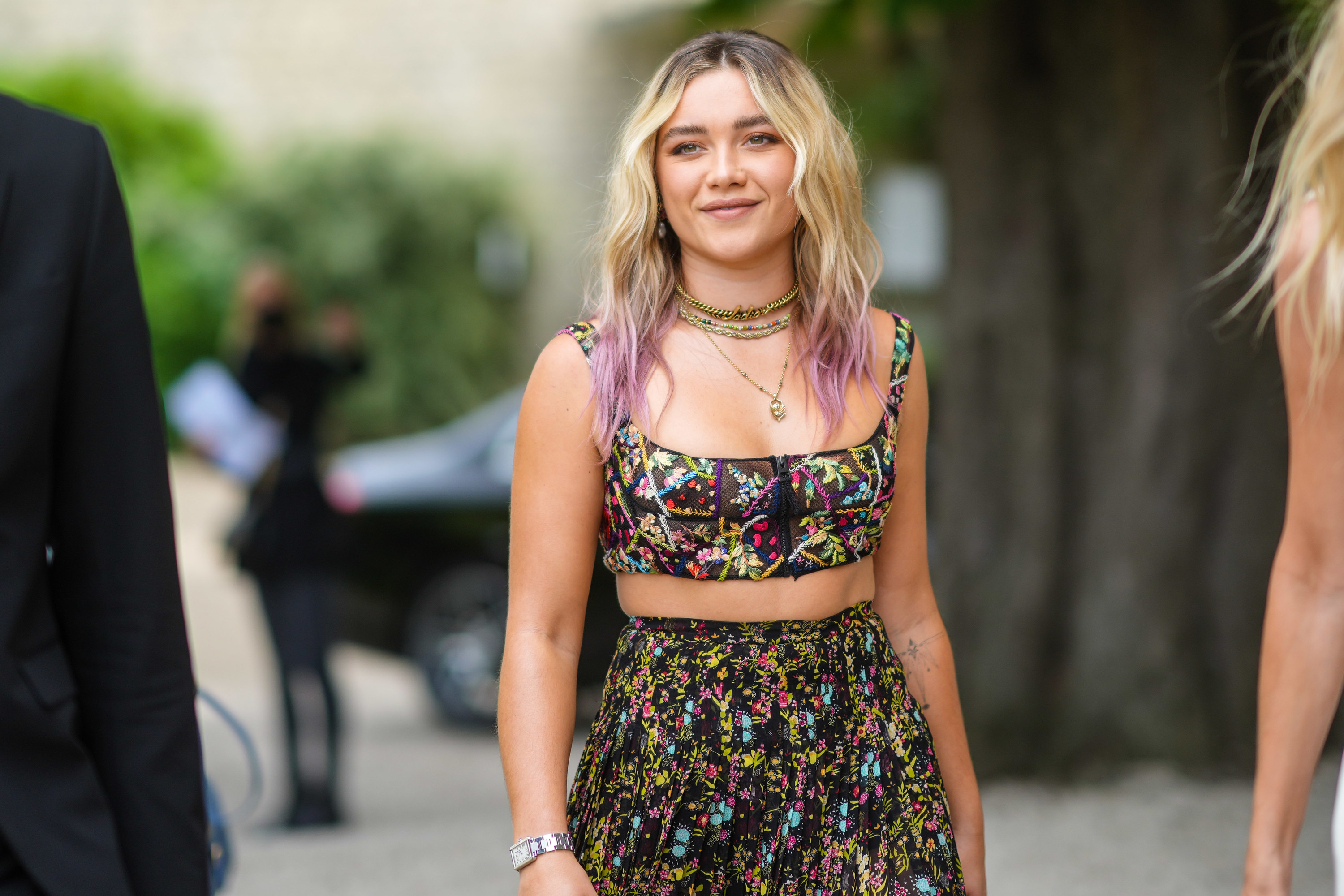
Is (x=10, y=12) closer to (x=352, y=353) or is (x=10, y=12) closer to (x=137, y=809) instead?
(x=352, y=353)

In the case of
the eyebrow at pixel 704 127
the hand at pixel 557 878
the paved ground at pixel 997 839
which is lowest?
the paved ground at pixel 997 839

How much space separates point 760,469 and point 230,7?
21351 millimetres

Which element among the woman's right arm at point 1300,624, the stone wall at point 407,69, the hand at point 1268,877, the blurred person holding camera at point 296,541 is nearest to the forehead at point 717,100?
the woman's right arm at point 1300,624

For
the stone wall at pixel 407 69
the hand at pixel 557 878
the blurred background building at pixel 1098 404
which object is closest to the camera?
the hand at pixel 557 878

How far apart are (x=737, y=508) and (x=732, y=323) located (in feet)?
1.07

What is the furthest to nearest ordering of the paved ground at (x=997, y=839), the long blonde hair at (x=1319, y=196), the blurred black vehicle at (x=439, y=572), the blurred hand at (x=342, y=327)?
1. the blurred black vehicle at (x=439, y=572)
2. the blurred hand at (x=342, y=327)
3. the paved ground at (x=997, y=839)
4. the long blonde hair at (x=1319, y=196)

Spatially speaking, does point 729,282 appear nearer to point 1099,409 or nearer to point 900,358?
point 900,358

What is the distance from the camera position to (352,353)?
6.44 metres

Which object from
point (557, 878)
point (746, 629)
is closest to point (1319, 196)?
point (746, 629)

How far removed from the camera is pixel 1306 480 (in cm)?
189

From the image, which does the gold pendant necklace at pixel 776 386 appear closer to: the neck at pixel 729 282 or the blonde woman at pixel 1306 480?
the neck at pixel 729 282

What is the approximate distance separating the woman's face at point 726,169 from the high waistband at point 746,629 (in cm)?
53

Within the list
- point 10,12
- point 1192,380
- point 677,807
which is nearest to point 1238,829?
point 1192,380

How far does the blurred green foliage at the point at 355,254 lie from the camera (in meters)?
18.6
